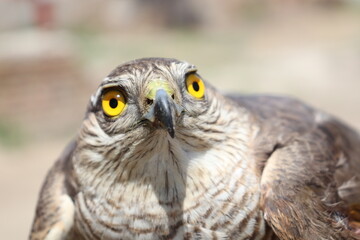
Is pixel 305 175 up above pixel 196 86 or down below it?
below

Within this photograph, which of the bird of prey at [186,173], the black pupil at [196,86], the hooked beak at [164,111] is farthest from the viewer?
the black pupil at [196,86]

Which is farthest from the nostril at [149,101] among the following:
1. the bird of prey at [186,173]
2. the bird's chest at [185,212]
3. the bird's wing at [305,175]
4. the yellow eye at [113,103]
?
the bird's wing at [305,175]

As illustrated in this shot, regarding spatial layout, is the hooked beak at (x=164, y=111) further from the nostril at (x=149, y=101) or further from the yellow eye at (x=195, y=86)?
the yellow eye at (x=195, y=86)

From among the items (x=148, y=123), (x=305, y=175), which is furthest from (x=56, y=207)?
(x=305, y=175)

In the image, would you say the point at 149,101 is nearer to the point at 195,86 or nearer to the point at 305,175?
the point at 195,86

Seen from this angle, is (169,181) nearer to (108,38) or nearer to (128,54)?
(128,54)

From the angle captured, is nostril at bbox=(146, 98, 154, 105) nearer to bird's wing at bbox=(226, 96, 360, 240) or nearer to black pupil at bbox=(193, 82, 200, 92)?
black pupil at bbox=(193, 82, 200, 92)
